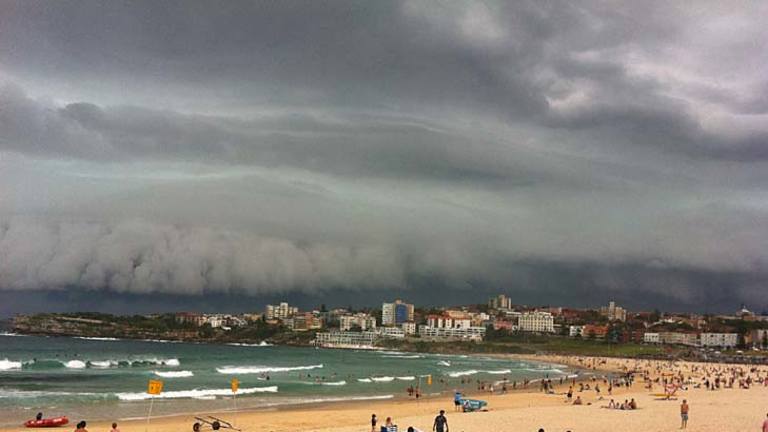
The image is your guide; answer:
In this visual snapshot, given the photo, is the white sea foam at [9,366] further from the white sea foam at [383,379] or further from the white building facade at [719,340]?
the white building facade at [719,340]

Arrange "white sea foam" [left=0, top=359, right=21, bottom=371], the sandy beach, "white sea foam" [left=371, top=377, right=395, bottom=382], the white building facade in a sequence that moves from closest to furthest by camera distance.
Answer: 1. the sandy beach
2. "white sea foam" [left=371, top=377, right=395, bottom=382]
3. "white sea foam" [left=0, top=359, right=21, bottom=371]
4. the white building facade

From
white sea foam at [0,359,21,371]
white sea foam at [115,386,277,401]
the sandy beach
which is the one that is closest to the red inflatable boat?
the sandy beach

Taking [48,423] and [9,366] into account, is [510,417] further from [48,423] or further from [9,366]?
[9,366]

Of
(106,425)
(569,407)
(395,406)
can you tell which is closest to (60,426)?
(106,425)

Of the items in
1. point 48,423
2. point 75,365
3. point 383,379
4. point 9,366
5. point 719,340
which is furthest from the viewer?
point 719,340

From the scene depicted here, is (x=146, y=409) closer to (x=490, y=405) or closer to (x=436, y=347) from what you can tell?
(x=490, y=405)

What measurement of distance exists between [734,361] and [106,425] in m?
120

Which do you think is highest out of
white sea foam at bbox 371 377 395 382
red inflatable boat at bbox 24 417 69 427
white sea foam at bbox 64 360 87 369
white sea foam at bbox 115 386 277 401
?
red inflatable boat at bbox 24 417 69 427

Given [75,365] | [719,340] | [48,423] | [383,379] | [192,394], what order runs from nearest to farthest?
[48,423]
[192,394]
[383,379]
[75,365]
[719,340]

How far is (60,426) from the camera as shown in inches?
1188

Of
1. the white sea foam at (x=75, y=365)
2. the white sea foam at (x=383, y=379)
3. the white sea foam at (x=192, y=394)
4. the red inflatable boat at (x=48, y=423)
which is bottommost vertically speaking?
the white sea foam at (x=75, y=365)

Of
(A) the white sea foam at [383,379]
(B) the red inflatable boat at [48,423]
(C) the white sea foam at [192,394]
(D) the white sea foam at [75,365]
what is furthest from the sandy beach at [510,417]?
(D) the white sea foam at [75,365]

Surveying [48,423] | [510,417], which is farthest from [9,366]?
[510,417]

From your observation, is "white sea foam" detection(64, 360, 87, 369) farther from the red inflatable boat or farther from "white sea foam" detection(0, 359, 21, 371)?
the red inflatable boat
